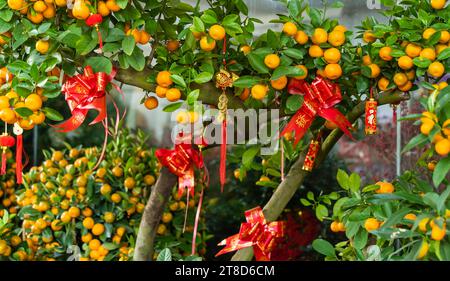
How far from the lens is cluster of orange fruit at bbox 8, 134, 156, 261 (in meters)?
2.15

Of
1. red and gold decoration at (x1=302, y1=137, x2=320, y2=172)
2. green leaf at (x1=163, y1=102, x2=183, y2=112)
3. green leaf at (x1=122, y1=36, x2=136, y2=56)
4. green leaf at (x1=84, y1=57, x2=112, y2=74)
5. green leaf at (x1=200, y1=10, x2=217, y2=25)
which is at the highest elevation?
green leaf at (x1=200, y1=10, x2=217, y2=25)

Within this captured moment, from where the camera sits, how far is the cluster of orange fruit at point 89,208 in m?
2.15

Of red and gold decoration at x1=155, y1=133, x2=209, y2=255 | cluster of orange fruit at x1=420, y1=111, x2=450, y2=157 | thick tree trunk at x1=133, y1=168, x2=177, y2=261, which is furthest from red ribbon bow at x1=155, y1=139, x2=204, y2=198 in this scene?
cluster of orange fruit at x1=420, y1=111, x2=450, y2=157

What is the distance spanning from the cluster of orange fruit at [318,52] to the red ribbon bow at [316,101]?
0.09ft

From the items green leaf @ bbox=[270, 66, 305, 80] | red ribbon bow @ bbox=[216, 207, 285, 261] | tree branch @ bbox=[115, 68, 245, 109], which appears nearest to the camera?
green leaf @ bbox=[270, 66, 305, 80]

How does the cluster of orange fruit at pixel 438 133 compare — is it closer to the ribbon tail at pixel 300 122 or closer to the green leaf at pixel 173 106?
the ribbon tail at pixel 300 122

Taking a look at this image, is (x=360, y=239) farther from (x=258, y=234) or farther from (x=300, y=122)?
(x=258, y=234)

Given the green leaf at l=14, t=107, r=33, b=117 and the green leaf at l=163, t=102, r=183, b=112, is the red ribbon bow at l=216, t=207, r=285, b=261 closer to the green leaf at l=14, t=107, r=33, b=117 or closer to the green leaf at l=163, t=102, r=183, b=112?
the green leaf at l=163, t=102, r=183, b=112

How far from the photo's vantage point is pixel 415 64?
1248 mm

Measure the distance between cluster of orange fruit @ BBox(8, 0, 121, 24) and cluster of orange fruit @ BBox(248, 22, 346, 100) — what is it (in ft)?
1.10

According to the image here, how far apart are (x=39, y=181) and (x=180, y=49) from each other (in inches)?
48.3

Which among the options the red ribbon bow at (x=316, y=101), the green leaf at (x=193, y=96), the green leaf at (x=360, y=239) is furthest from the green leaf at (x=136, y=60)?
the green leaf at (x=360, y=239)

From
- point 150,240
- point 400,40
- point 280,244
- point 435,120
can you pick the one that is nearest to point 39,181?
point 150,240

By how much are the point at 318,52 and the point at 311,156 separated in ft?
1.28
